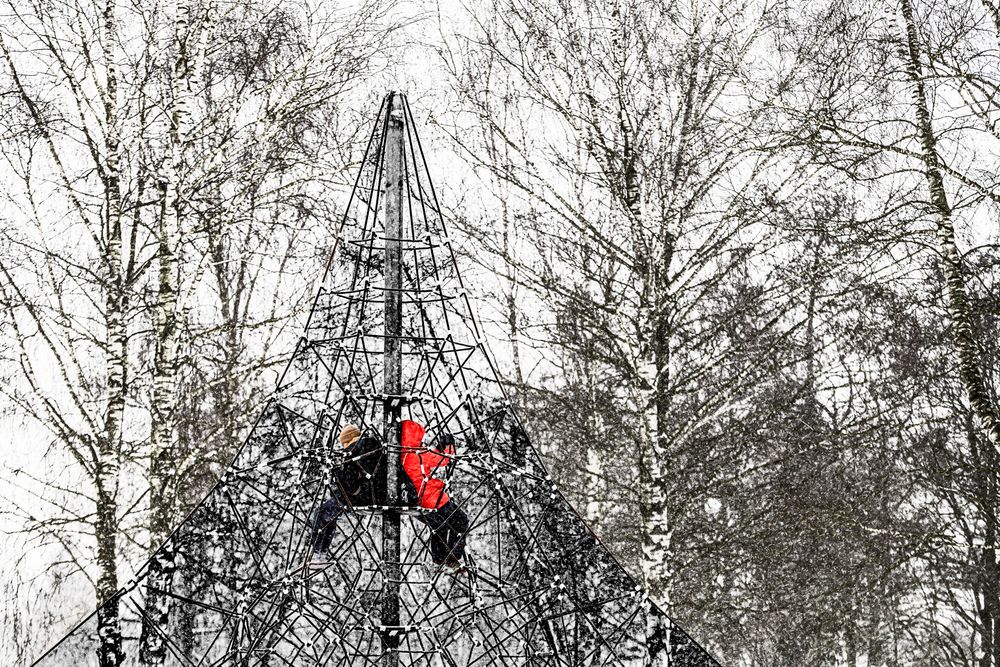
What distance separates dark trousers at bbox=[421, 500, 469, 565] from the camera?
4.35 metres

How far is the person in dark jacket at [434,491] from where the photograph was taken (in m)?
4.17

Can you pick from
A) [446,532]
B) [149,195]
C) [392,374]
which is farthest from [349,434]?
[149,195]

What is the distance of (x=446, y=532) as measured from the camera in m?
4.75

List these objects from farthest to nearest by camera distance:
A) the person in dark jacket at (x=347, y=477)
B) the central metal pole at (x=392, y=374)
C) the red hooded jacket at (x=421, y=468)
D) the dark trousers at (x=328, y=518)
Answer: the dark trousers at (x=328, y=518)
the person in dark jacket at (x=347, y=477)
the red hooded jacket at (x=421, y=468)
the central metal pole at (x=392, y=374)

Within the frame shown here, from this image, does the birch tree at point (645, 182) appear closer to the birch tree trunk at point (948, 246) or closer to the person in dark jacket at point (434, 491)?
the birch tree trunk at point (948, 246)

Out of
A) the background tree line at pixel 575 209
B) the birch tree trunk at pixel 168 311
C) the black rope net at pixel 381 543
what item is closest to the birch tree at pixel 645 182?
the background tree line at pixel 575 209

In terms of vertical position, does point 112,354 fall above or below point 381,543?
above

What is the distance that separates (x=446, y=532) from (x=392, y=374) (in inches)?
40.1

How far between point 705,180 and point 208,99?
16.5 ft

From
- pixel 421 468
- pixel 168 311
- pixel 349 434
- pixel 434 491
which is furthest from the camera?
pixel 168 311

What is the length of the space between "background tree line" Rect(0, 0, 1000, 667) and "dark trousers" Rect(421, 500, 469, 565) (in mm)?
2769

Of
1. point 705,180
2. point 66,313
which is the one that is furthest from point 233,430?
point 705,180

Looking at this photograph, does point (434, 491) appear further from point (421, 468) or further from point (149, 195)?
point (149, 195)

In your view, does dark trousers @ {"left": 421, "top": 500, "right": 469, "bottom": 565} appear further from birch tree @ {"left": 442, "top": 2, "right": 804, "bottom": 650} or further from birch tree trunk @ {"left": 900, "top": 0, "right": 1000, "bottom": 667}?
birch tree trunk @ {"left": 900, "top": 0, "right": 1000, "bottom": 667}
